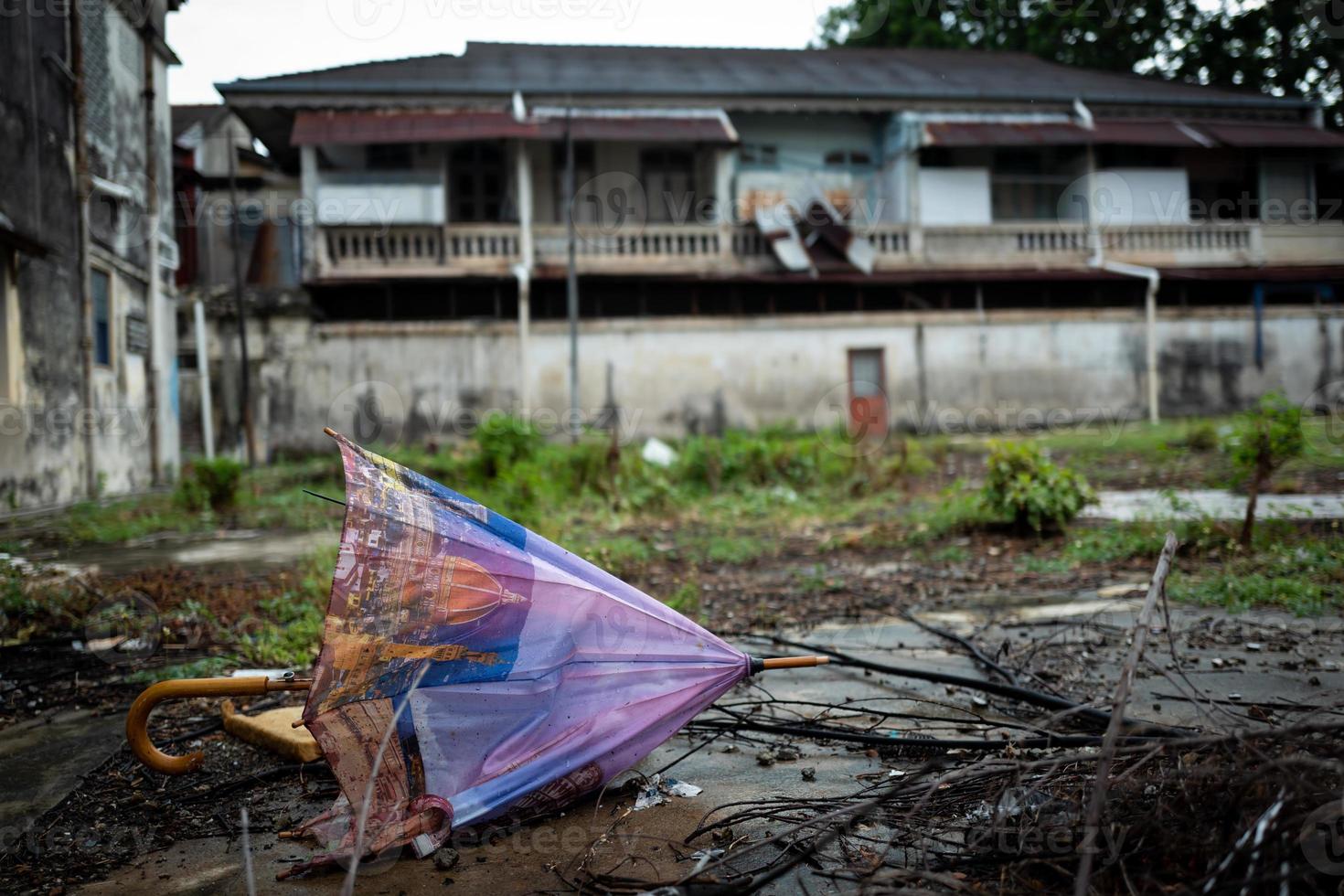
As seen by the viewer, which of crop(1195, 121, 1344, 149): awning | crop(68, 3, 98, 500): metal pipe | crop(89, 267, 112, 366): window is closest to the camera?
crop(68, 3, 98, 500): metal pipe

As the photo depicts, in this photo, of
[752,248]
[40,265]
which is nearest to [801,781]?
[40,265]

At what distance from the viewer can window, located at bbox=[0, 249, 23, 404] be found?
339 inches

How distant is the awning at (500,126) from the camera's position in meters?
15.4

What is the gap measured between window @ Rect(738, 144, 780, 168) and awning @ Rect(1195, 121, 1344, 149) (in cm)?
824

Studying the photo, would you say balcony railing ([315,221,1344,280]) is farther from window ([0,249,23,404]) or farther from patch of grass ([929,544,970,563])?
patch of grass ([929,544,970,563])

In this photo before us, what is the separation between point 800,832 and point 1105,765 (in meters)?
0.89

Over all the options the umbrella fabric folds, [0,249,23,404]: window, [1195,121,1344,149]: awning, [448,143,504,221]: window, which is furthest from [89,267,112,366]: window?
[1195,121,1344,149]: awning

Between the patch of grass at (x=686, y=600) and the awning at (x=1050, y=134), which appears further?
the awning at (x=1050, y=134)

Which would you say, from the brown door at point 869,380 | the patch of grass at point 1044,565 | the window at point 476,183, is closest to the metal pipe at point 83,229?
the window at point 476,183

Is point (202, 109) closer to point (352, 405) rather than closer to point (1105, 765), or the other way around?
point (352, 405)

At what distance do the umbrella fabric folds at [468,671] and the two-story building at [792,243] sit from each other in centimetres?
1336

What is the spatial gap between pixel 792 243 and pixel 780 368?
89.3 inches

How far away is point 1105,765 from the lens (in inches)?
67.1

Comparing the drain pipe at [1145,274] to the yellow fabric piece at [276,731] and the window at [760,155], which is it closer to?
the window at [760,155]
